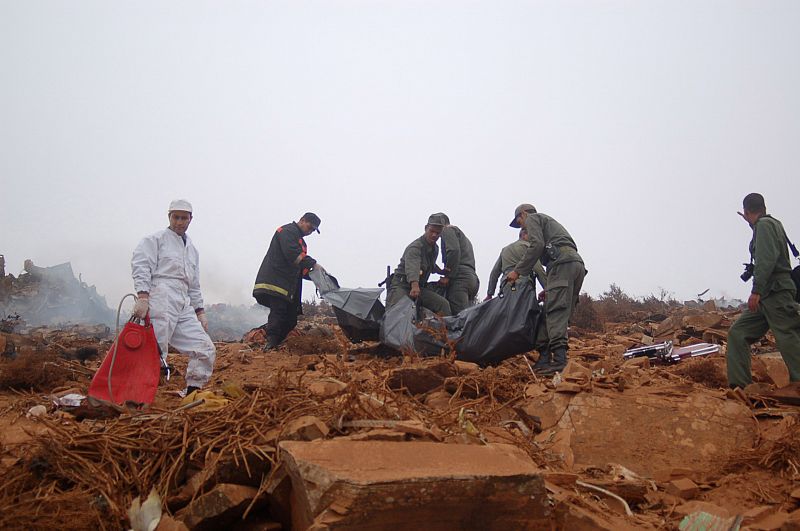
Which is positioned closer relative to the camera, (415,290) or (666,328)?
(415,290)

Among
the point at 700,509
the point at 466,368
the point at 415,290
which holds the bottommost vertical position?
the point at 700,509

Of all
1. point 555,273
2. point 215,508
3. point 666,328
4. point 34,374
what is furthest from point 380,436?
point 666,328

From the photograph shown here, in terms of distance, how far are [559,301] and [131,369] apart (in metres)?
3.97

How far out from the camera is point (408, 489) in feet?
5.95

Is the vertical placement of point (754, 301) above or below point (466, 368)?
above

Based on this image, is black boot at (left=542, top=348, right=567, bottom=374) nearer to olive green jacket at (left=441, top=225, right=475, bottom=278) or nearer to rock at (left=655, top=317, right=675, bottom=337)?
olive green jacket at (left=441, top=225, right=475, bottom=278)

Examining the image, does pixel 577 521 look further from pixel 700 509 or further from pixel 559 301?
pixel 559 301

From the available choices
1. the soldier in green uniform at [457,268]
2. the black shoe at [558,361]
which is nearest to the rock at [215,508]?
the black shoe at [558,361]

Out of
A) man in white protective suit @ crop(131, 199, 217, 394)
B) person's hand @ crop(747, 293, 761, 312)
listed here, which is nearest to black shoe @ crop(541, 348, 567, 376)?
person's hand @ crop(747, 293, 761, 312)

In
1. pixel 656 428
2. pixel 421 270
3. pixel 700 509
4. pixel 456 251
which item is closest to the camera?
pixel 700 509

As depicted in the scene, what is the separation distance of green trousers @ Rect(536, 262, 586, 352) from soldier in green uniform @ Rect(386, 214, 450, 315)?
1682 mm

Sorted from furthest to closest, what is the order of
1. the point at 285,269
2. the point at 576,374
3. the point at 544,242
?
the point at 285,269 < the point at 544,242 < the point at 576,374

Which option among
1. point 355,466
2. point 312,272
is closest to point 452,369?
point 355,466

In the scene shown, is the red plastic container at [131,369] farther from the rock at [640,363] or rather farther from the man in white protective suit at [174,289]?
the rock at [640,363]
